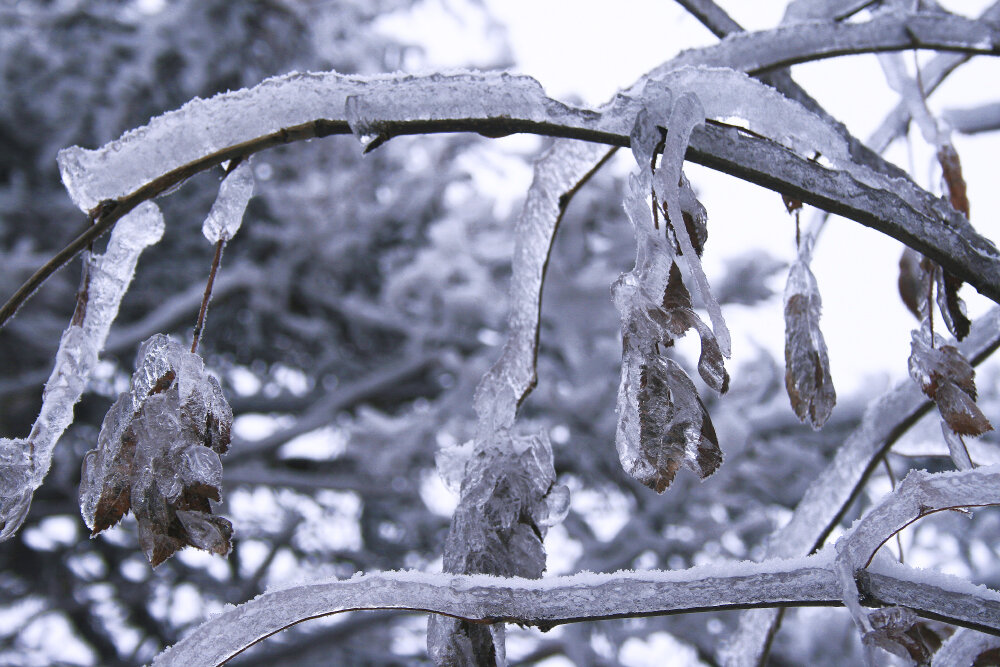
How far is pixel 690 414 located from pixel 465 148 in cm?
426

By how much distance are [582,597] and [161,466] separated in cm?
30

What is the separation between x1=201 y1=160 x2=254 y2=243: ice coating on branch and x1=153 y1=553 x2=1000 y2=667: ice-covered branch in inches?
11.5

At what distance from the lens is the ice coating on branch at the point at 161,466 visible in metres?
0.50

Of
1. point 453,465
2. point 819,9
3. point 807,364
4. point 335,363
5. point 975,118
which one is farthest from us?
point 335,363

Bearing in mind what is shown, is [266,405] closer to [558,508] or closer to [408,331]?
[408,331]

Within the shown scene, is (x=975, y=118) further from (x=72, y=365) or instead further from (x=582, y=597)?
(x=72, y=365)

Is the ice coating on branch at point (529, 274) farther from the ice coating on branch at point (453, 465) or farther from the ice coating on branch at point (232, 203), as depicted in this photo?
the ice coating on branch at point (232, 203)

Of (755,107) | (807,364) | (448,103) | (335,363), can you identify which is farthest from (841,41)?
(335,363)

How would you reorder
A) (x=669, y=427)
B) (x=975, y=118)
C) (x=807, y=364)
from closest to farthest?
(x=669, y=427) < (x=807, y=364) < (x=975, y=118)

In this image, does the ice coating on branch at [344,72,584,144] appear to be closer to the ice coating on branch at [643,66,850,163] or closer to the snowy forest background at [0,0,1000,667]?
the ice coating on branch at [643,66,850,163]

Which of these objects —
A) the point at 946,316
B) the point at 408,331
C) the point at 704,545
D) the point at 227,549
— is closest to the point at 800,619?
the point at 704,545

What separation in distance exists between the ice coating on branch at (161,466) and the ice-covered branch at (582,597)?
0.07 meters

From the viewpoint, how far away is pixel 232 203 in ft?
2.03

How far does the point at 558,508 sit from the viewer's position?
2.21 feet
